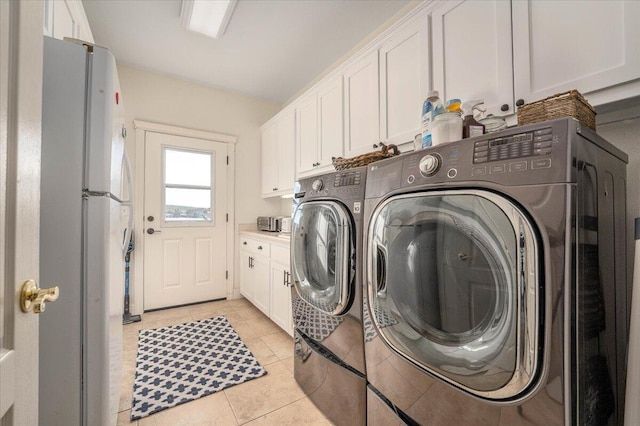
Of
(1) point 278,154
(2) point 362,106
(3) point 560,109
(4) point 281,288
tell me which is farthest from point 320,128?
(3) point 560,109

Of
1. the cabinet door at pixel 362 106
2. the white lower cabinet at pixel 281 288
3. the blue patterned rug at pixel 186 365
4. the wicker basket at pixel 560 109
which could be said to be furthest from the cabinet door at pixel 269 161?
the wicker basket at pixel 560 109

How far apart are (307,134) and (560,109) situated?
2105mm

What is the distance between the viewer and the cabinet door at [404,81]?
1.55m

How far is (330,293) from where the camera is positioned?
1.38m

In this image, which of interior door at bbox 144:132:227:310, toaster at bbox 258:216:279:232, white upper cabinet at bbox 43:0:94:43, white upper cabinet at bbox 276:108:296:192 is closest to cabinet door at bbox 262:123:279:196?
white upper cabinet at bbox 276:108:296:192

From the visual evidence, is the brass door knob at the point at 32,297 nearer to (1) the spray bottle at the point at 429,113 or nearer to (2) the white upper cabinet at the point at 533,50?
(1) the spray bottle at the point at 429,113

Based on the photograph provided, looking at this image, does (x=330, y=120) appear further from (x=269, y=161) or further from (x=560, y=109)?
(x=560, y=109)

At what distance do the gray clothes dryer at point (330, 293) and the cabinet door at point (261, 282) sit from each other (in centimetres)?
103

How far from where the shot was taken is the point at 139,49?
104 inches

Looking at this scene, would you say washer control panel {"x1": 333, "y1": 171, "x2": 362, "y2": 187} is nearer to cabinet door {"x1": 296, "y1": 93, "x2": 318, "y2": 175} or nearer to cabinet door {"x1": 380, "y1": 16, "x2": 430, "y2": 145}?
cabinet door {"x1": 380, "y1": 16, "x2": 430, "y2": 145}

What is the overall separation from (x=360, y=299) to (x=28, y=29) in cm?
127

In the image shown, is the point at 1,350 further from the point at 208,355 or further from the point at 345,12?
the point at 345,12

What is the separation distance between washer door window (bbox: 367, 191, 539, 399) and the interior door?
112 inches

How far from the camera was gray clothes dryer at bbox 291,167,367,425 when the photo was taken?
1.23m
